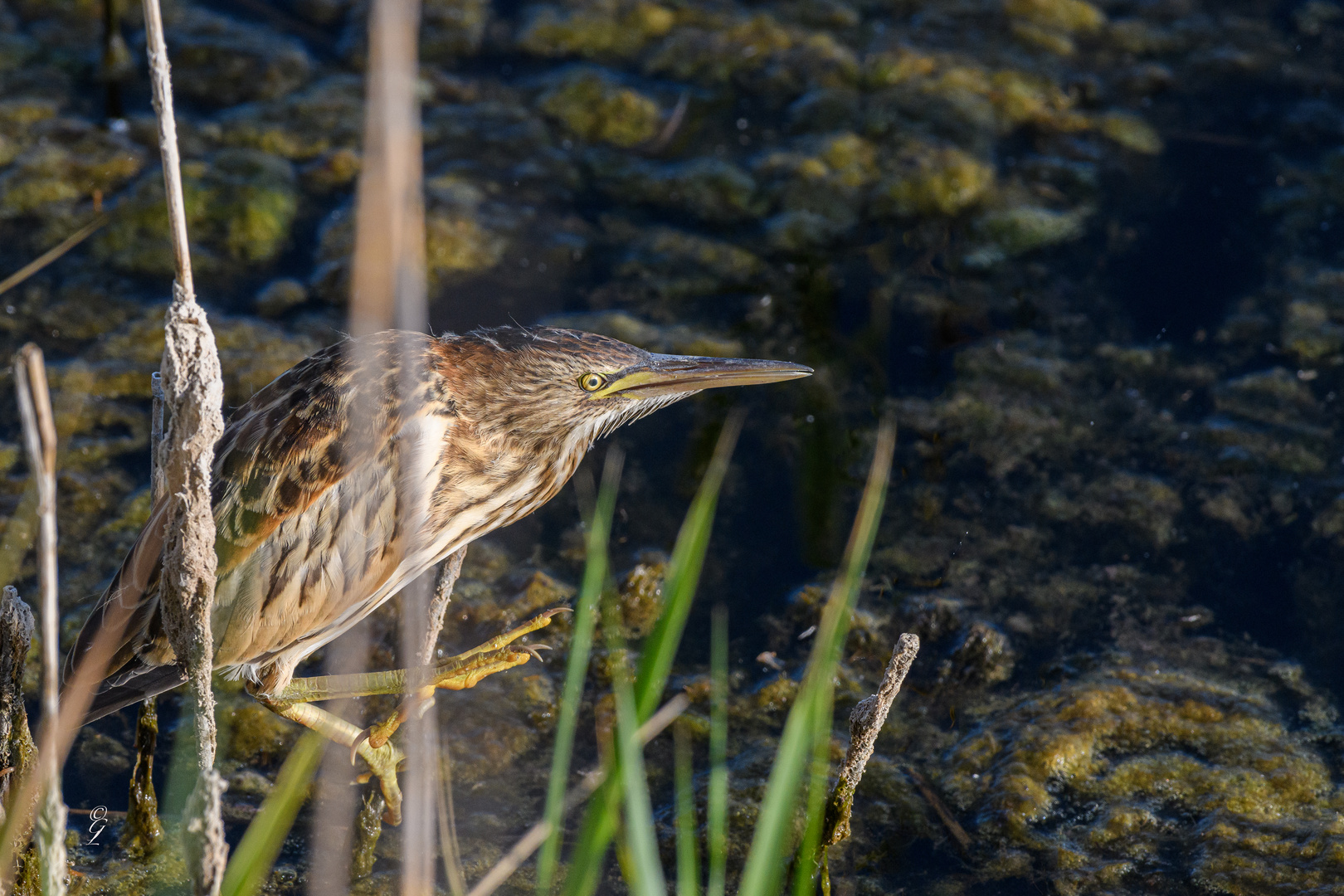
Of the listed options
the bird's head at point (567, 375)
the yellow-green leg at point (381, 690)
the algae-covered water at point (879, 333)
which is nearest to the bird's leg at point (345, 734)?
the yellow-green leg at point (381, 690)

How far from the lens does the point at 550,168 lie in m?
3.89

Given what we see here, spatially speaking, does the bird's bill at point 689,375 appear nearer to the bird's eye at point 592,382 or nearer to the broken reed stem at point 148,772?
the bird's eye at point 592,382

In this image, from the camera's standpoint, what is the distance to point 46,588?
3.71 feet

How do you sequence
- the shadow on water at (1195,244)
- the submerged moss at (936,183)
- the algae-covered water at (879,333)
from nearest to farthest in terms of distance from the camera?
the algae-covered water at (879,333) → the shadow on water at (1195,244) → the submerged moss at (936,183)

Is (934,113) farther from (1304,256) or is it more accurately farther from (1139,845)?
(1139,845)

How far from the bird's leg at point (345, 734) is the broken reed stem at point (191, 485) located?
0.74m

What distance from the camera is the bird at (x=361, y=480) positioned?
2.05m

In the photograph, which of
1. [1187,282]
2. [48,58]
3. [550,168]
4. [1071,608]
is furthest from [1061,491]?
[48,58]

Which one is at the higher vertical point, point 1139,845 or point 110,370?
point 110,370

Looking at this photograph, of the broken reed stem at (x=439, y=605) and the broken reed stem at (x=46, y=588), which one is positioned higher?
the broken reed stem at (x=46, y=588)

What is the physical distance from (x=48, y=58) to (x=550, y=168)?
5.66 ft

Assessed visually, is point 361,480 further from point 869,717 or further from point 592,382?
point 869,717

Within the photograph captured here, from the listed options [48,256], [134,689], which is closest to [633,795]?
[134,689]

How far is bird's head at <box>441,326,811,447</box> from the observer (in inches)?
87.4
